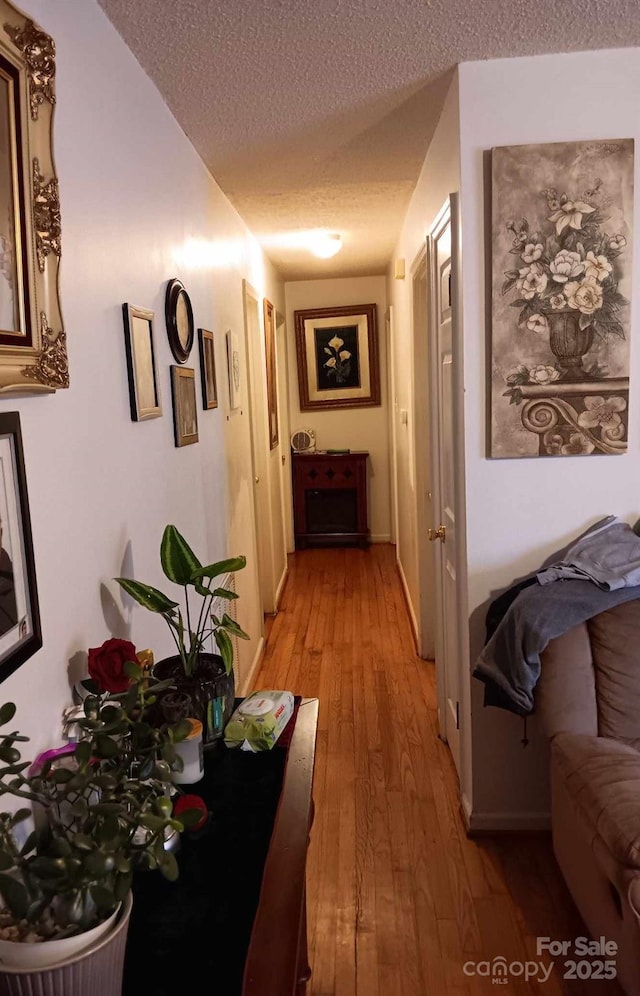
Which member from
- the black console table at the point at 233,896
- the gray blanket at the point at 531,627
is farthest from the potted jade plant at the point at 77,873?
the gray blanket at the point at 531,627

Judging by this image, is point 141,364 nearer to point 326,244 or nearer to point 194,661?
point 194,661

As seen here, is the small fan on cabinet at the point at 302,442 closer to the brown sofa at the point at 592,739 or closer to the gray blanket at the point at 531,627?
the gray blanket at the point at 531,627

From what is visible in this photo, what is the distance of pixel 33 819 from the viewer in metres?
1.10

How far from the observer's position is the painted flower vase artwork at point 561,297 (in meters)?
1.94

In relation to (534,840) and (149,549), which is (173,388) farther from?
(534,840)

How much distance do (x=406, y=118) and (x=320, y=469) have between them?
394 cm

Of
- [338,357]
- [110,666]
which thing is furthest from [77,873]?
[338,357]

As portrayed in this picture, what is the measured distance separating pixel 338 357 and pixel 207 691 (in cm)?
501

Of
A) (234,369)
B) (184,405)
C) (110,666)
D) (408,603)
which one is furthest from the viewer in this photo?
(408,603)

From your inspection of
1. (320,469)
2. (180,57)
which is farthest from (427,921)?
(320,469)

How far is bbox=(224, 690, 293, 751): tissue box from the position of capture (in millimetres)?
1416

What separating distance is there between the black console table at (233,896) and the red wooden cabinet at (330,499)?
188 inches

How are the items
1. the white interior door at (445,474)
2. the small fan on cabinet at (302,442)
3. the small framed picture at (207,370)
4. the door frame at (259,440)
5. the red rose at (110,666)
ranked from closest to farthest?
the red rose at (110,666) < the white interior door at (445,474) < the small framed picture at (207,370) < the door frame at (259,440) < the small fan on cabinet at (302,442)

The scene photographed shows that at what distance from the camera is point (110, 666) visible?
1196 millimetres
